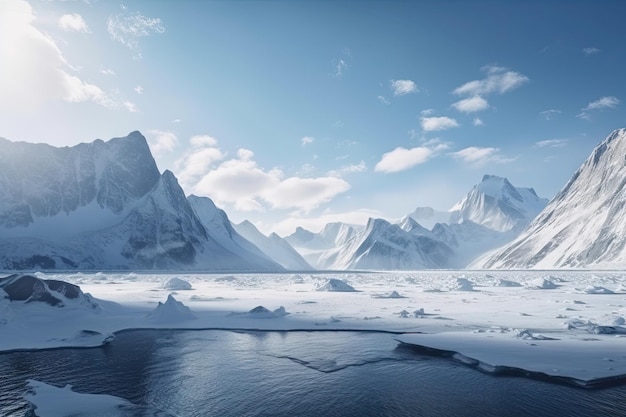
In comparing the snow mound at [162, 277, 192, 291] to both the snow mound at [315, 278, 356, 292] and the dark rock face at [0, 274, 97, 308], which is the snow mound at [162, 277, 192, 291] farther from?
the dark rock face at [0, 274, 97, 308]

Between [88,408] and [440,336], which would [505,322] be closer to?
[440,336]

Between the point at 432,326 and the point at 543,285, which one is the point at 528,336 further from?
the point at 543,285

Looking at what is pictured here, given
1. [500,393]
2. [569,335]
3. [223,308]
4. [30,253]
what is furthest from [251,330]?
[30,253]

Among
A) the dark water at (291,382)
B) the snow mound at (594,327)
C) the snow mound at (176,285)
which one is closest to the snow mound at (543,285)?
the snow mound at (594,327)

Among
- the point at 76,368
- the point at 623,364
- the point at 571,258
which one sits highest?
the point at 571,258

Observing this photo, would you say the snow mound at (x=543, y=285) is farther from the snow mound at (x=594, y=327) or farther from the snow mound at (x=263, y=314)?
the snow mound at (x=263, y=314)

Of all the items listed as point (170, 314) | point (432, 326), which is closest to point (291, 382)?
point (432, 326)
